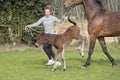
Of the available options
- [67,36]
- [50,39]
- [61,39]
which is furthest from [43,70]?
[67,36]

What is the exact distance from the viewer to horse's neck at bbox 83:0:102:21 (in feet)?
38.9

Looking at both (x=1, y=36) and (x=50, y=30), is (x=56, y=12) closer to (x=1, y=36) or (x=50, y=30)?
(x=1, y=36)

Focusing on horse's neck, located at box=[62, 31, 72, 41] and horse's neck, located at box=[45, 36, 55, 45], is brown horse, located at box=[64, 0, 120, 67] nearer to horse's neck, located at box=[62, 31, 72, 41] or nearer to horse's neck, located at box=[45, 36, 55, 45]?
horse's neck, located at box=[62, 31, 72, 41]

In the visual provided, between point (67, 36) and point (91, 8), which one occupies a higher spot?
point (91, 8)

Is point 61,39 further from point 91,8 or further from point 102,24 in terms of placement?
point 91,8

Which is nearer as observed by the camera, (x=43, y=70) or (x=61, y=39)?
(x=61, y=39)

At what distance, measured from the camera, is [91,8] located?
11984 millimetres

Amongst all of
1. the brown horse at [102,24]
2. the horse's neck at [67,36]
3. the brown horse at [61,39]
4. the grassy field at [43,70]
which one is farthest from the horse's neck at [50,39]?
the brown horse at [102,24]

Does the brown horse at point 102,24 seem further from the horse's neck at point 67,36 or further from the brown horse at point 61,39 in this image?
the horse's neck at point 67,36

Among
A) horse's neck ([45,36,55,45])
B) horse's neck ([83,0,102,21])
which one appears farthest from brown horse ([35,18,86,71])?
horse's neck ([83,0,102,21])

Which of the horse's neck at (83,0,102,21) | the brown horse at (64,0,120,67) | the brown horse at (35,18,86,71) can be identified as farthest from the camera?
the horse's neck at (83,0,102,21)

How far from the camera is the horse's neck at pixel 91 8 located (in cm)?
1187

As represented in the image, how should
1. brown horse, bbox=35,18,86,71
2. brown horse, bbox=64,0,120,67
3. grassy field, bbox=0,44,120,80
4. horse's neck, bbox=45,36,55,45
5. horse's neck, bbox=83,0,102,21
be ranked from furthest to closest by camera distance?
horse's neck, bbox=83,0,102,21
brown horse, bbox=64,0,120,67
horse's neck, bbox=45,36,55,45
brown horse, bbox=35,18,86,71
grassy field, bbox=0,44,120,80

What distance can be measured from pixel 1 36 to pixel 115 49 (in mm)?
5924
